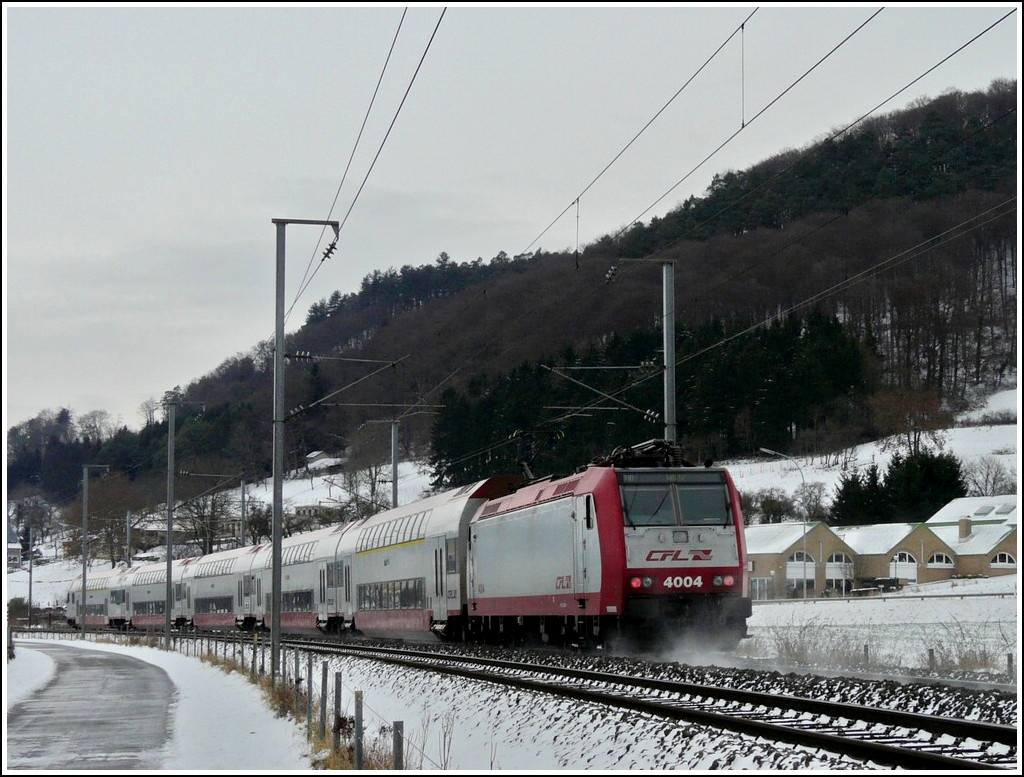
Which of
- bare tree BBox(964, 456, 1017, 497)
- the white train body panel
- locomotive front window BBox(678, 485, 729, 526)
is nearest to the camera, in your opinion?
locomotive front window BBox(678, 485, 729, 526)

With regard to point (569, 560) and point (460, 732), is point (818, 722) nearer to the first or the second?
point (460, 732)

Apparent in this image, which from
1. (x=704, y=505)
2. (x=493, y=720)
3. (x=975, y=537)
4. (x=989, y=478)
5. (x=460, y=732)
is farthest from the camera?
(x=989, y=478)

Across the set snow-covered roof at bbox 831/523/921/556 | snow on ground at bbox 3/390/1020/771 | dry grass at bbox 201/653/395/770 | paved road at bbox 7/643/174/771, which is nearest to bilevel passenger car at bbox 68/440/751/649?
snow on ground at bbox 3/390/1020/771

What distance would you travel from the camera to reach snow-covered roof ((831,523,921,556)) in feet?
272

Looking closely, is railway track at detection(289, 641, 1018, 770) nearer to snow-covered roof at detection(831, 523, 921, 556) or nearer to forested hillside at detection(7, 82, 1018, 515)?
forested hillside at detection(7, 82, 1018, 515)

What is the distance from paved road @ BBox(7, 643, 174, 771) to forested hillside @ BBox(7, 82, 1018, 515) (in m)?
43.9

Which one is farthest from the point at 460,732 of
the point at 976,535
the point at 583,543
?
the point at 976,535

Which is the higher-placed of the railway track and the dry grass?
the railway track

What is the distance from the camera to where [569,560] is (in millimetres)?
23578

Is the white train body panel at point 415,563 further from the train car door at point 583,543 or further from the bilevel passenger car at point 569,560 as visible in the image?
the train car door at point 583,543

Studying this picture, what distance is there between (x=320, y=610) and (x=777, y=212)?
86741 millimetres

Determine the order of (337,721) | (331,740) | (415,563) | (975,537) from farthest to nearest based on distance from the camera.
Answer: (975,537) → (415,563) → (331,740) → (337,721)

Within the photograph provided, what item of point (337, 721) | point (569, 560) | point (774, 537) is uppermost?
point (569, 560)

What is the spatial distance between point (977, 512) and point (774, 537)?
13.9 metres
